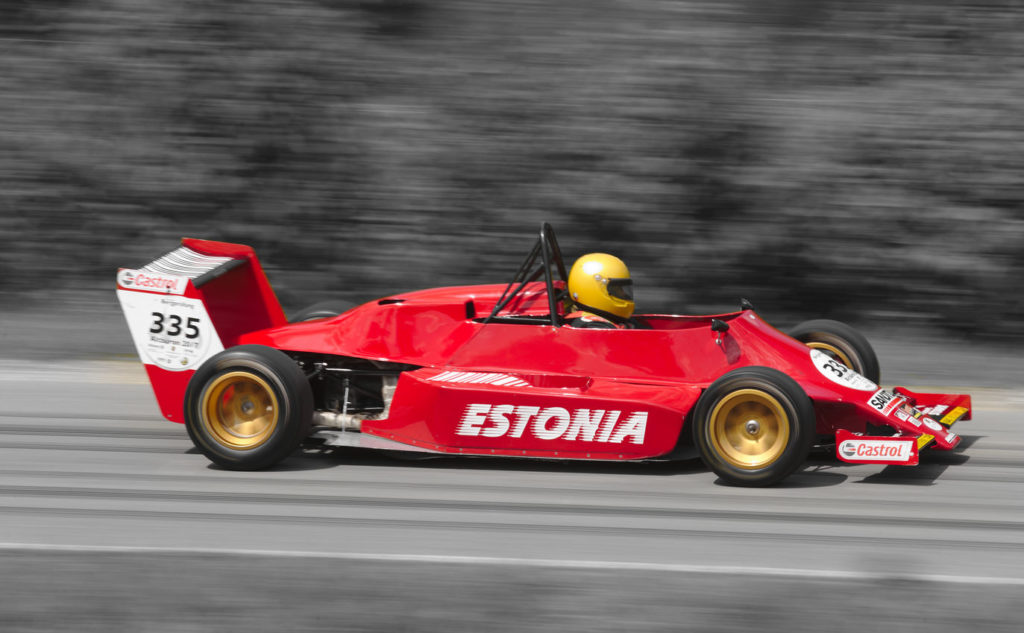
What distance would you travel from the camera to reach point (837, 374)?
21.2ft

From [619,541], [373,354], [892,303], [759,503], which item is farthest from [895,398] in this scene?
[892,303]

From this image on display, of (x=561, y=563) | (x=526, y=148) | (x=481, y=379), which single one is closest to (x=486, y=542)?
(x=561, y=563)

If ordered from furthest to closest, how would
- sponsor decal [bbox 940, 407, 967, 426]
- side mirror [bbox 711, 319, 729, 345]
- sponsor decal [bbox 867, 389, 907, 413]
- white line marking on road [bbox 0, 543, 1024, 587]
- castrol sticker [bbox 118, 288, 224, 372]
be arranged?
castrol sticker [bbox 118, 288, 224, 372] < sponsor decal [bbox 940, 407, 967, 426] < side mirror [bbox 711, 319, 729, 345] < sponsor decal [bbox 867, 389, 907, 413] < white line marking on road [bbox 0, 543, 1024, 587]

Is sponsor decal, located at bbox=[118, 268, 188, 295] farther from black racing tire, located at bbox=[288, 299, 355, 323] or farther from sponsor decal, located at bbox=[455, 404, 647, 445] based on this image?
sponsor decal, located at bbox=[455, 404, 647, 445]

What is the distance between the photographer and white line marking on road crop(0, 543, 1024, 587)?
4949 mm

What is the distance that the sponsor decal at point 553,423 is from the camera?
6.30 metres

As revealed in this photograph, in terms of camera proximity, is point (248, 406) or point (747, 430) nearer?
point (747, 430)

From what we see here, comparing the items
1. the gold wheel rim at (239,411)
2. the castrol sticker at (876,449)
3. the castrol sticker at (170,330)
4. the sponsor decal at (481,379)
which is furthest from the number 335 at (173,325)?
the castrol sticker at (876,449)

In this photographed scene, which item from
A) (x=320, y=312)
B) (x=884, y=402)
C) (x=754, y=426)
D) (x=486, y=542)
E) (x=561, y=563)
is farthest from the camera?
(x=320, y=312)

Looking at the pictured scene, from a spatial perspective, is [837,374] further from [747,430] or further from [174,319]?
[174,319]

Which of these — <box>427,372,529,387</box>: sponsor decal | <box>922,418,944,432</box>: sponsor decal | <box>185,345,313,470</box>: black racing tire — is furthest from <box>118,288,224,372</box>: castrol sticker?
<box>922,418,944,432</box>: sponsor decal

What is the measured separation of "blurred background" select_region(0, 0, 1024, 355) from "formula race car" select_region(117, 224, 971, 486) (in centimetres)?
341

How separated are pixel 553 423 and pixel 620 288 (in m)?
1.07

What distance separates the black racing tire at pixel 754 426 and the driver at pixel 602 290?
1004 millimetres
